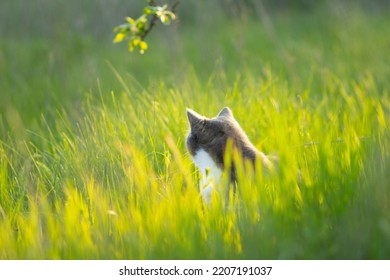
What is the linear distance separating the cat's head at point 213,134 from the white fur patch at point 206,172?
0.10 feet

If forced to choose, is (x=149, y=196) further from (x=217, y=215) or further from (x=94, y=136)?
(x=94, y=136)

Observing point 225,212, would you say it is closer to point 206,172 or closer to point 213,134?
point 206,172

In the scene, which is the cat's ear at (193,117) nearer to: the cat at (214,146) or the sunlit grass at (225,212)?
the cat at (214,146)

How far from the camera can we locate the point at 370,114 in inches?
166

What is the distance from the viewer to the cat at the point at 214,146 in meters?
3.30

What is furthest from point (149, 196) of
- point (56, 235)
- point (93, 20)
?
point (93, 20)

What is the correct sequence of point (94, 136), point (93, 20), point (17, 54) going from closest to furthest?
point (94, 136) < point (17, 54) < point (93, 20)

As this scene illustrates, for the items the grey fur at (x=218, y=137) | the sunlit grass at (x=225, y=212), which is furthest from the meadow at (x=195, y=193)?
the grey fur at (x=218, y=137)

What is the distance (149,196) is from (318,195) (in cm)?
82

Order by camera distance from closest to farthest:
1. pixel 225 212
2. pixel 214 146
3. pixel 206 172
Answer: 1. pixel 225 212
2. pixel 206 172
3. pixel 214 146

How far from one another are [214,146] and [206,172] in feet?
0.71

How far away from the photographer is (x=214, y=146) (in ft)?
11.4

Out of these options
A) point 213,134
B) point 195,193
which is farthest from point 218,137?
point 195,193

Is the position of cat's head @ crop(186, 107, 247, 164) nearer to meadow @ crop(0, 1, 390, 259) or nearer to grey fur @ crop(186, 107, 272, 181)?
grey fur @ crop(186, 107, 272, 181)
